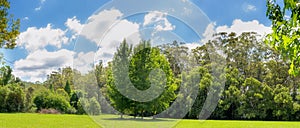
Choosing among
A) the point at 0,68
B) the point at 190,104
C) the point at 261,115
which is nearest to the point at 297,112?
the point at 261,115

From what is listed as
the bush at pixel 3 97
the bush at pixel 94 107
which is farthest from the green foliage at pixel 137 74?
the bush at pixel 3 97

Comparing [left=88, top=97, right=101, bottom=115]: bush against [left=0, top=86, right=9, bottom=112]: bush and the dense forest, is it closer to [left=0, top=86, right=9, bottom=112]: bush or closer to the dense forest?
the dense forest

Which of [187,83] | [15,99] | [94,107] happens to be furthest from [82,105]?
[187,83]

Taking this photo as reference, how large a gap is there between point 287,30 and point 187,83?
25531 millimetres

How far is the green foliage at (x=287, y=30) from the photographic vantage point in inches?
114

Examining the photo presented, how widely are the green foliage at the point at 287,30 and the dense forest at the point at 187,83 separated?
17.6 m

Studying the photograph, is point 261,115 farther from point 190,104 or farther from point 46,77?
point 46,77

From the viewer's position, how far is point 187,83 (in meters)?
28.6

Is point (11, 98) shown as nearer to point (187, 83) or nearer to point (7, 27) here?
point (187, 83)

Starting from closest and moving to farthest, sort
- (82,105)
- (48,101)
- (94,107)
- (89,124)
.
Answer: (89,124) → (94,107) → (82,105) → (48,101)

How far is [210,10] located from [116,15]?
12206mm

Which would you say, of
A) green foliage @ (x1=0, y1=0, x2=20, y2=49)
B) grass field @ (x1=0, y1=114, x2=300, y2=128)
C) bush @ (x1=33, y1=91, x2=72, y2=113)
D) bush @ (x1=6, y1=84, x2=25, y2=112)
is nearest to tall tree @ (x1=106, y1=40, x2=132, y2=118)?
grass field @ (x1=0, y1=114, x2=300, y2=128)

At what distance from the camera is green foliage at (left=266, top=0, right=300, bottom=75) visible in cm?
289

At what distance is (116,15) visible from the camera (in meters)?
11.7
